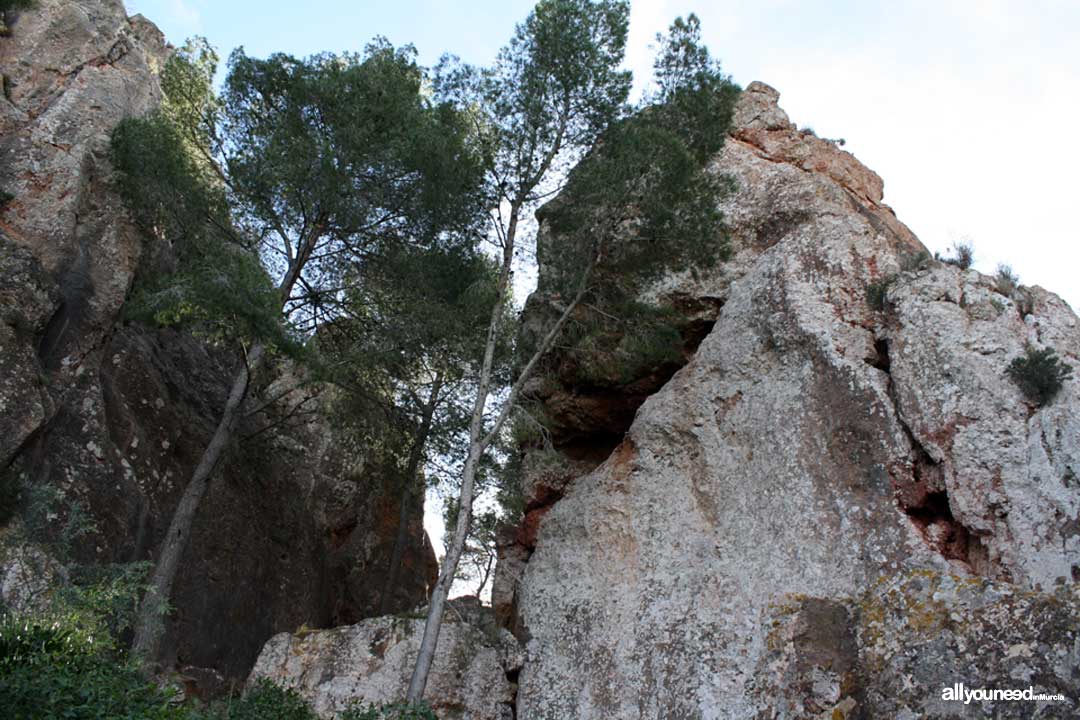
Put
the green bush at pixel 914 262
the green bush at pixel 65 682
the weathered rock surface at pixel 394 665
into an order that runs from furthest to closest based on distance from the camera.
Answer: the green bush at pixel 914 262
the weathered rock surface at pixel 394 665
the green bush at pixel 65 682

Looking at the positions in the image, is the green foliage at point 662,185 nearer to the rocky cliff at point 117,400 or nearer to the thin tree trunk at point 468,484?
the thin tree trunk at point 468,484

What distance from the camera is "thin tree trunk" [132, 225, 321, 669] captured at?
1226 cm

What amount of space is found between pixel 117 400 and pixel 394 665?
25.0 ft

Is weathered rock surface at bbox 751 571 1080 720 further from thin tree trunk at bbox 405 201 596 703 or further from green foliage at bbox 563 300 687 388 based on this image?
green foliage at bbox 563 300 687 388

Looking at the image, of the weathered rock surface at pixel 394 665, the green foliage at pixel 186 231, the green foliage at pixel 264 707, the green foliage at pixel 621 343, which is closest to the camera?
the green foliage at pixel 264 707

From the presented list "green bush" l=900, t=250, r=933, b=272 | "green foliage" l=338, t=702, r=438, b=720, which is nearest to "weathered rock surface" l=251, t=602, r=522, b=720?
"green foliage" l=338, t=702, r=438, b=720

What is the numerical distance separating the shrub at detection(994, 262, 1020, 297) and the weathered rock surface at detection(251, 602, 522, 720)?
9.07 metres

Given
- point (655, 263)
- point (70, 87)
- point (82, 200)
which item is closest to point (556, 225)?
point (655, 263)

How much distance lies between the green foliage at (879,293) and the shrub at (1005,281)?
4.89ft

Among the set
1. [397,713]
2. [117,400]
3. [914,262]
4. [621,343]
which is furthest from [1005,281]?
[117,400]

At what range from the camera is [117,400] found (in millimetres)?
16938

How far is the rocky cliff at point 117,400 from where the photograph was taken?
15.2 m

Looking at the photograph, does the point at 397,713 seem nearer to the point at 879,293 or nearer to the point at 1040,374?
the point at 1040,374

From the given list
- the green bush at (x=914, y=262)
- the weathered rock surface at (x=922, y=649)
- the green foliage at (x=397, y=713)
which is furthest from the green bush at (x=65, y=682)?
the green bush at (x=914, y=262)
